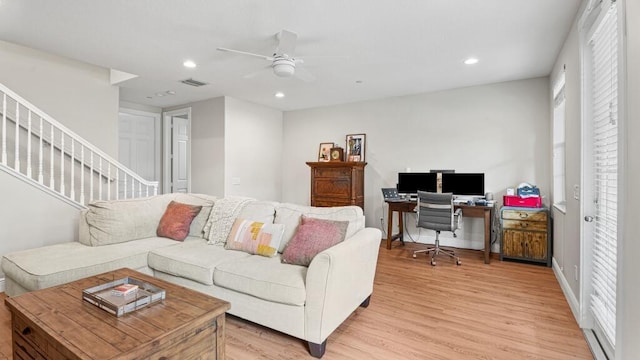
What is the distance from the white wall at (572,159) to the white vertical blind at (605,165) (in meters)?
0.17

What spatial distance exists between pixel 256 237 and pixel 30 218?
95.6 inches

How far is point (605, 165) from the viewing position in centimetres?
205

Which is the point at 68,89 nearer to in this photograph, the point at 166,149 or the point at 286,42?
the point at 166,149

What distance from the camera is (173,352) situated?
1396 millimetres

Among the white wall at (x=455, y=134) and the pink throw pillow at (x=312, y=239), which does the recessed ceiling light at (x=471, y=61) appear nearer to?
the white wall at (x=455, y=134)

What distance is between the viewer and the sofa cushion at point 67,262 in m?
2.26

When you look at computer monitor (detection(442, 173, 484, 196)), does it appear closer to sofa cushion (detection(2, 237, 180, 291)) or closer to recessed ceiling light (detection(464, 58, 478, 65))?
recessed ceiling light (detection(464, 58, 478, 65))

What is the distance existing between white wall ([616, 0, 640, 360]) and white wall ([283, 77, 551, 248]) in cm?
309

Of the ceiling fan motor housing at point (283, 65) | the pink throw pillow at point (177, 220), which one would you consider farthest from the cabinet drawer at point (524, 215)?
the pink throw pillow at point (177, 220)

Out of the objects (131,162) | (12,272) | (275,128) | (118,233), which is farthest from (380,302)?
(131,162)

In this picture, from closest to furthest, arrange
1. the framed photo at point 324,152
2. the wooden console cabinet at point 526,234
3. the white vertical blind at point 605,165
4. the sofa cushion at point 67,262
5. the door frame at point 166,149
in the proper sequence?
the white vertical blind at point 605,165 < the sofa cushion at point 67,262 < the wooden console cabinet at point 526,234 < the framed photo at point 324,152 < the door frame at point 166,149

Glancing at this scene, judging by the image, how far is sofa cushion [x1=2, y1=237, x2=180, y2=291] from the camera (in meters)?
2.26

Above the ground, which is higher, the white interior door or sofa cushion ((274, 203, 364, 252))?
the white interior door

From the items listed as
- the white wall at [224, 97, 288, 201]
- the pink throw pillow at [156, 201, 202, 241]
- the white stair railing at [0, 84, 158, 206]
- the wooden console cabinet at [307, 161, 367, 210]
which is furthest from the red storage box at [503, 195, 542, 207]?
the white stair railing at [0, 84, 158, 206]
